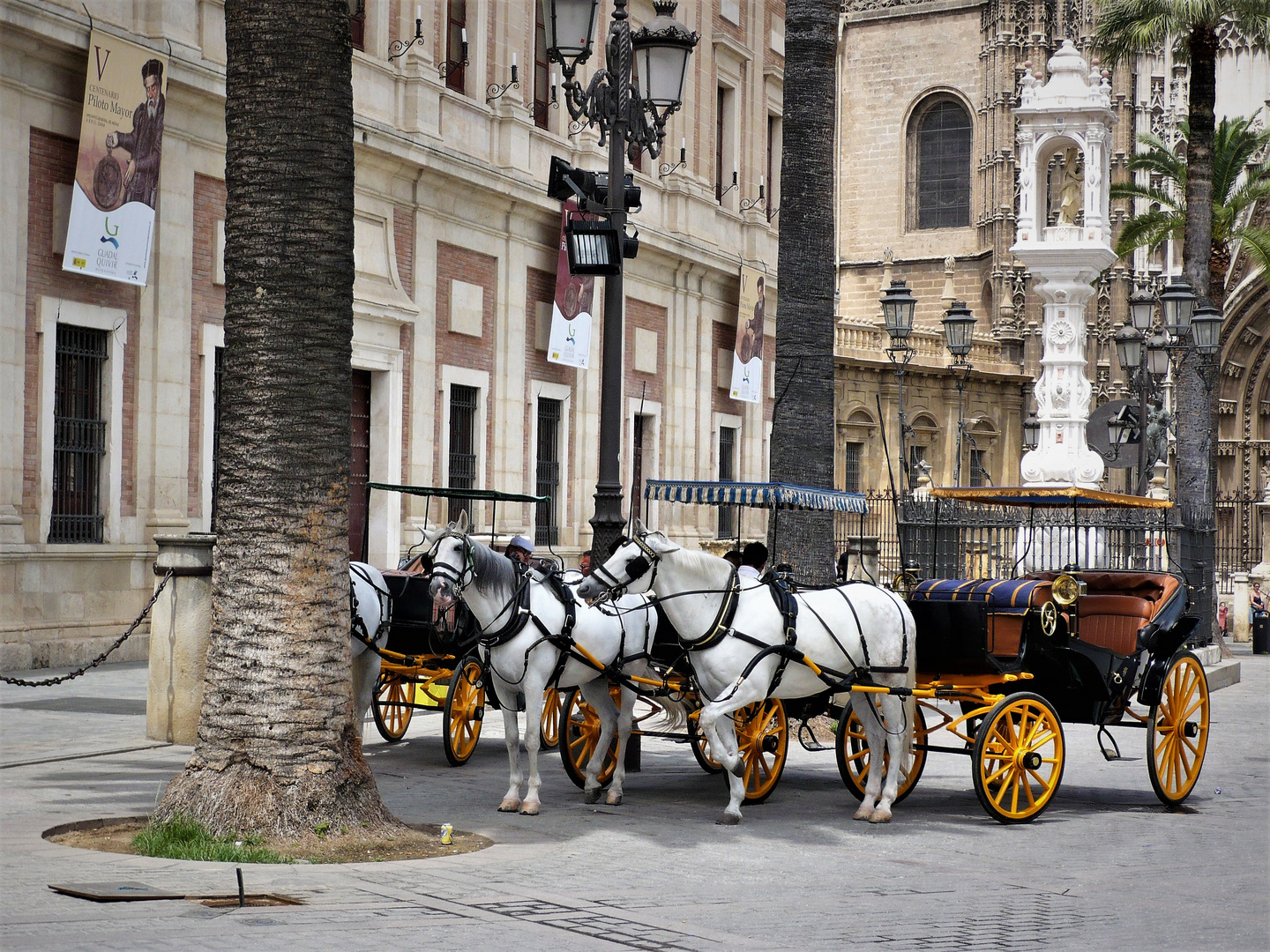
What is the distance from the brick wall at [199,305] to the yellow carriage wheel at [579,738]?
997 cm

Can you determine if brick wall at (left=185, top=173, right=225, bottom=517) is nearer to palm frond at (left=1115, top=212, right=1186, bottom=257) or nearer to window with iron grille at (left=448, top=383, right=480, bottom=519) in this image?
window with iron grille at (left=448, top=383, right=480, bottom=519)

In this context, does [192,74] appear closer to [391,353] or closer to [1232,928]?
[391,353]

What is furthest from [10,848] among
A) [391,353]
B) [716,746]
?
[391,353]

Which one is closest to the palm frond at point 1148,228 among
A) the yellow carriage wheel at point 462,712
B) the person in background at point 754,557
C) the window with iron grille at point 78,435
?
the window with iron grille at point 78,435

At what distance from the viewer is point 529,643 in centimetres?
1048

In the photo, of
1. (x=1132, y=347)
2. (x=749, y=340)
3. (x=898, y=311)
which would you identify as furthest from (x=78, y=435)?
(x=749, y=340)

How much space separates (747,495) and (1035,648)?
2.29 metres

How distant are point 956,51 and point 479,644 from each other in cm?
5189

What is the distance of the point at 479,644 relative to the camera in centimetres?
1060

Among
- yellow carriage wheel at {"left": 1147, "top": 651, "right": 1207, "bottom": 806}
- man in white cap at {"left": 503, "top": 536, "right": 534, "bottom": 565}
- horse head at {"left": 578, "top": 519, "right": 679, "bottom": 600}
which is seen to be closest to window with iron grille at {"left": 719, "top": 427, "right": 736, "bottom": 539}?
man in white cap at {"left": 503, "top": 536, "right": 534, "bottom": 565}

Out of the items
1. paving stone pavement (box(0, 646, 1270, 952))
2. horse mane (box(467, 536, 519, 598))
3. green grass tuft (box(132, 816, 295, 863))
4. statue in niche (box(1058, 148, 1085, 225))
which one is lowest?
paving stone pavement (box(0, 646, 1270, 952))

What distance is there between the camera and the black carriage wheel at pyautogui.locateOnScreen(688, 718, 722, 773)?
459 inches

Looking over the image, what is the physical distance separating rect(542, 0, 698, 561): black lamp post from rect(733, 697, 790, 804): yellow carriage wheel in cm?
166

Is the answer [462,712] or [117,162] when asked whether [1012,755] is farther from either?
[117,162]
